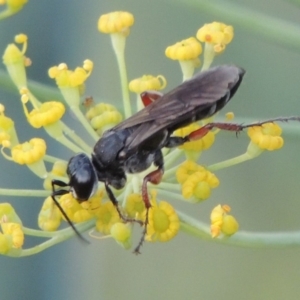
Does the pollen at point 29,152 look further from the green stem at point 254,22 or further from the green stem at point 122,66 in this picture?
the green stem at point 254,22

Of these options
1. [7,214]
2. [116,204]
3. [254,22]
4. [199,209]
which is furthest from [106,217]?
[199,209]

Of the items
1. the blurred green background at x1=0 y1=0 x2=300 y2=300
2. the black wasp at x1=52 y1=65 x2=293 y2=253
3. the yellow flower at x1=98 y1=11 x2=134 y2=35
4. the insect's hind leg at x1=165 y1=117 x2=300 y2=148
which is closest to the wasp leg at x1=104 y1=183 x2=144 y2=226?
the black wasp at x1=52 y1=65 x2=293 y2=253

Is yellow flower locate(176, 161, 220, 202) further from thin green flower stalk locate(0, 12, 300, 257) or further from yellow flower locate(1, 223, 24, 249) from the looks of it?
yellow flower locate(1, 223, 24, 249)

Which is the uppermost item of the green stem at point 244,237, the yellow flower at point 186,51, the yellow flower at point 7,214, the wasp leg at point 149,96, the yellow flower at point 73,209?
the yellow flower at point 186,51

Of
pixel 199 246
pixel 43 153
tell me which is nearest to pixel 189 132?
pixel 43 153

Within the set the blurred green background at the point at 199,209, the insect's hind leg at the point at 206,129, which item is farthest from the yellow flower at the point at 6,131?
the blurred green background at the point at 199,209

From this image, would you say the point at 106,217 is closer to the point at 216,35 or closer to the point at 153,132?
the point at 153,132

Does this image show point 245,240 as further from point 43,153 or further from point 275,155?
point 275,155
